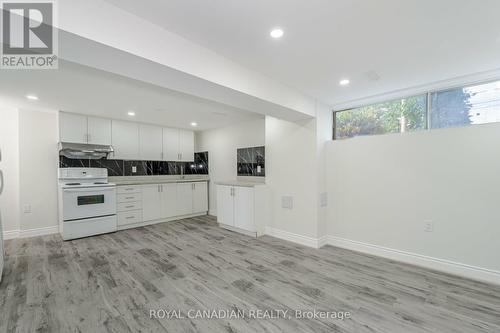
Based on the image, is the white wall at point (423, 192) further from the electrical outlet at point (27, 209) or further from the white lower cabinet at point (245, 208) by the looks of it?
the electrical outlet at point (27, 209)

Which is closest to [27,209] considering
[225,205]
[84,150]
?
[84,150]

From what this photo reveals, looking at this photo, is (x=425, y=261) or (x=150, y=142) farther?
(x=150, y=142)

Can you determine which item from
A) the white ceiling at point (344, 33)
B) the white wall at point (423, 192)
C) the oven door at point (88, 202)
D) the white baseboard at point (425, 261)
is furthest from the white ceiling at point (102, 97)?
the white baseboard at point (425, 261)

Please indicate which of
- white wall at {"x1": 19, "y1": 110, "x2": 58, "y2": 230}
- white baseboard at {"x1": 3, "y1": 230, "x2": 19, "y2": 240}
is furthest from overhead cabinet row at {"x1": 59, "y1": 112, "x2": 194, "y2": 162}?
white baseboard at {"x1": 3, "y1": 230, "x2": 19, "y2": 240}

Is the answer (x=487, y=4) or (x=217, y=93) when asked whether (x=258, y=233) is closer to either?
(x=217, y=93)

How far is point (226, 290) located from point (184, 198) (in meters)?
3.62

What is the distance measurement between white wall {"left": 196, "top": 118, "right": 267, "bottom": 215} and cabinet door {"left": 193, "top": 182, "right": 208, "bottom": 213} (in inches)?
5.6

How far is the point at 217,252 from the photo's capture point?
3.37 m

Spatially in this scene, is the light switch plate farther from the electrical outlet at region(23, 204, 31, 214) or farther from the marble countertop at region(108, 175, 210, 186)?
the electrical outlet at region(23, 204, 31, 214)

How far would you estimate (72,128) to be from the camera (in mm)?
4387

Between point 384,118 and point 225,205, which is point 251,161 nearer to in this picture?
point 225,205

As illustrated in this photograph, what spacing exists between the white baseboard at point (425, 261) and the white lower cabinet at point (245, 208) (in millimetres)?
1374

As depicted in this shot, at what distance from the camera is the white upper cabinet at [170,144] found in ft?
18.8

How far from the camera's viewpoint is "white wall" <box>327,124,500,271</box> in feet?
8.26
